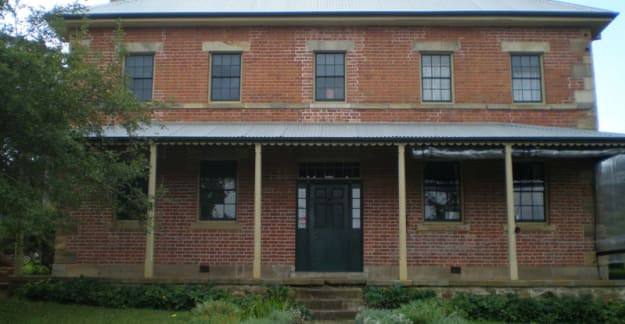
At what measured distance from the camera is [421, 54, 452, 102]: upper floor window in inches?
599

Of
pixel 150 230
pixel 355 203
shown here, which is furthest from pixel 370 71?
pixel 150 230

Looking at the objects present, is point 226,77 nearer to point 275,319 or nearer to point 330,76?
point 330,76

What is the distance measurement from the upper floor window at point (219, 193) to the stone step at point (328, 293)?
3.39 metres

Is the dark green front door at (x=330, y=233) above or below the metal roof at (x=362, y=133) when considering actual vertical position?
below

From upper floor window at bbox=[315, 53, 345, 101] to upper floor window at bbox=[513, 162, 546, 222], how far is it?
4.67m

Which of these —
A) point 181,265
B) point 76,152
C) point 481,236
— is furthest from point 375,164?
point 76,152

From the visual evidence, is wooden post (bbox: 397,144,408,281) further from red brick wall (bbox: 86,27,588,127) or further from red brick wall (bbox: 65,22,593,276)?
red brick wall (bbox: 86,27,588,127)

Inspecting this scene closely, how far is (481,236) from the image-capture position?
47.2 feet

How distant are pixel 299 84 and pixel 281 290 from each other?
5555 mm

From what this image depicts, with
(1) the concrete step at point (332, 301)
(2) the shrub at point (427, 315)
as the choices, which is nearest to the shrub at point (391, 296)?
(1) the concrete step at point (332, 301)

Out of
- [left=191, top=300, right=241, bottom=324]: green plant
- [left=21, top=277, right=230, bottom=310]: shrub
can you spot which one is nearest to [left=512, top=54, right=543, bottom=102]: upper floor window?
[left=21, top=277, right=230, bottom=310]: shrub

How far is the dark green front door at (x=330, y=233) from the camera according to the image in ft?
47.5

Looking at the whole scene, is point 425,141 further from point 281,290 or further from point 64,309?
point 64,309

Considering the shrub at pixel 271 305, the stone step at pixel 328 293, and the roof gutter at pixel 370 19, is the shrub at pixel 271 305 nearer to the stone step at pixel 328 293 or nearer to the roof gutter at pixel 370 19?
the stone step at pixel 328 293
